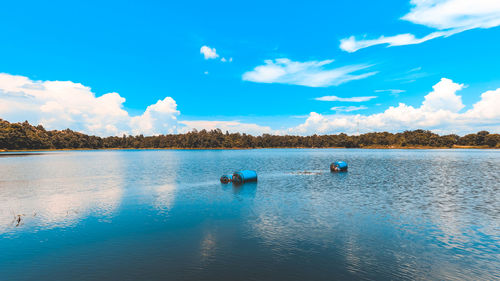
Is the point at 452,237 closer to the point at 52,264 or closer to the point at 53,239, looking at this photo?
the point at 52,264

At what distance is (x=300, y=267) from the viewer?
1545 cm

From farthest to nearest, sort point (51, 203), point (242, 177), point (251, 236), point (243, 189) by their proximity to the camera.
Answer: point (242, 177) < point (243, 189) < point (51, 203) < point (251, 236)

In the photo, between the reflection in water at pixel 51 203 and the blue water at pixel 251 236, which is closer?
the blue water at pixel 251 236

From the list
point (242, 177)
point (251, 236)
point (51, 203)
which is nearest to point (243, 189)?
point (242, 177)

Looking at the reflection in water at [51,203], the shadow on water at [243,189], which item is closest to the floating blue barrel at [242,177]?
the shadow on water at [243,189]

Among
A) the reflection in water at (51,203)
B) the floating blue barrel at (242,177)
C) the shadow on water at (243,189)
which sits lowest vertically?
the shadow on water at (243,189)

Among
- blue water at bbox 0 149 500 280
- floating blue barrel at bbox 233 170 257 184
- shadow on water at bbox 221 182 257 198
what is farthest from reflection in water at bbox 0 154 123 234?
floating blue barrel at bbox 233 170 257 184

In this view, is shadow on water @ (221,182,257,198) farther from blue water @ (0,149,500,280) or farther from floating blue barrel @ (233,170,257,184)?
blue water @ (0,149,500,280)

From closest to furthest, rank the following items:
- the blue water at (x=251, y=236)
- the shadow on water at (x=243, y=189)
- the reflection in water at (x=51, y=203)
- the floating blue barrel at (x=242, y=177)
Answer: the blue water at (x=251, y=236)
the reflection in water at (x=51, y=203)
the shadow on water at (x=243, y=189)
the floating blue barrel at (x=242, y=177)

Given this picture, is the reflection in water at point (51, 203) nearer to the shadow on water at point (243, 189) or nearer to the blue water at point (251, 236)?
the blue water at point (251, 236)

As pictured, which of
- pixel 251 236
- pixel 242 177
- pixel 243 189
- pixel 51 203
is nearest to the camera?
pixel 251 236

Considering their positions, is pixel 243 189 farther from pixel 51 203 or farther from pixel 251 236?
pixel 51 203

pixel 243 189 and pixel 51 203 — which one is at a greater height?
pixel 51 203

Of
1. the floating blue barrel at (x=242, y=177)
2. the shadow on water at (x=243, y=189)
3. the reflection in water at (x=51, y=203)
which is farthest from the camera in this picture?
the floating blue barrel at (x=242, y=177)
